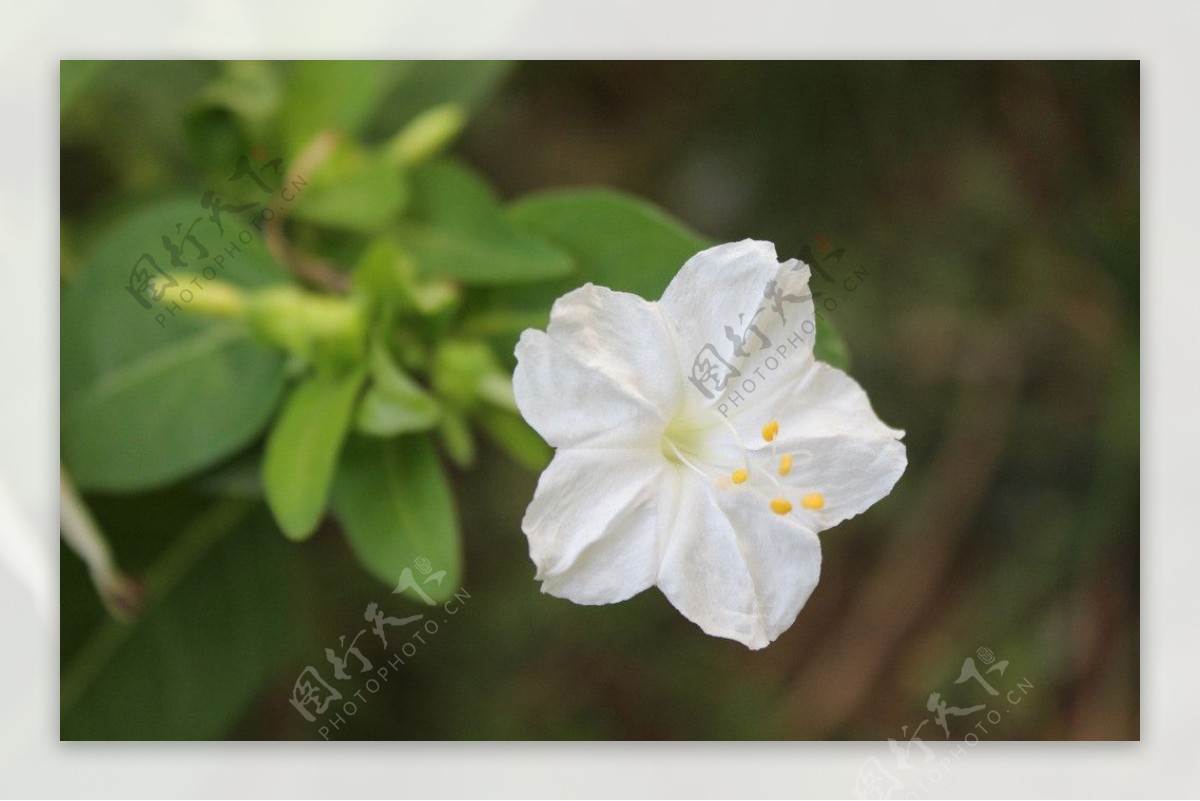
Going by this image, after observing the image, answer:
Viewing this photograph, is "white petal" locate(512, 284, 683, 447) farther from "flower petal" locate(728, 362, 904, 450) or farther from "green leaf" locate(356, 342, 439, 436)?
"green leaf" locate(356, 342, 439, 436)

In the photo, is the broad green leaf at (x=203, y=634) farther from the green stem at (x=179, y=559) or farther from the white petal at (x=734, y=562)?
the white petal at (x=734, y=562)

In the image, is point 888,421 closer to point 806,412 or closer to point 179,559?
point 806,412

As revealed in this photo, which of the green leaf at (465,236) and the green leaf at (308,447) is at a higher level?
the green leaf at (465,236)

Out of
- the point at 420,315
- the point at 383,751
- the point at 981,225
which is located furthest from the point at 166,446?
the point at 981,225

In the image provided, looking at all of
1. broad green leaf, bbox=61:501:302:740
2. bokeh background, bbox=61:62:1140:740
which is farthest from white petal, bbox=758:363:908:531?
broad green leaf, bbox=61:501:302:740

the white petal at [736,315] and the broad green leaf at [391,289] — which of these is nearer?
the white petal at [736,315]

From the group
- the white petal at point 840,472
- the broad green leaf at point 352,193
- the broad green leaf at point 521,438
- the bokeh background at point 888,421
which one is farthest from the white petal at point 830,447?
the bokeh background at point 888,421

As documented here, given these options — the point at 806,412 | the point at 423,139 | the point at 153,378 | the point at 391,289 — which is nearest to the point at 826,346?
the point at 806,412
